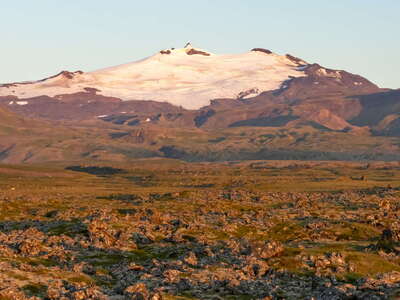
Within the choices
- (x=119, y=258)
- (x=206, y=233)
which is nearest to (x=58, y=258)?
(x=119, y=258)

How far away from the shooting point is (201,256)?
50.0 meters

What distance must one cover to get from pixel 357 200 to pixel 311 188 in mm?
44944

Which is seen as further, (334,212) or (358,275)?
(334,212)

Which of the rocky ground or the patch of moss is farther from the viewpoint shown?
the rocky ground

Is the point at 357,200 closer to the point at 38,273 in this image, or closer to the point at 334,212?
the point at 334,212

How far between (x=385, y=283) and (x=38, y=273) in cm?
1771

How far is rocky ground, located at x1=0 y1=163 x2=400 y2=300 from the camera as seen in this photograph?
3891 cm

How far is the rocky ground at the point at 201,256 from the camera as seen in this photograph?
38906 millimetres

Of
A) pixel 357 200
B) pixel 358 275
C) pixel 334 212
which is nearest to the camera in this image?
pixel 358 275

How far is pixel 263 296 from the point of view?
37844 millimetres

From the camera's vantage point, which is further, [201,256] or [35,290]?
[201,256]

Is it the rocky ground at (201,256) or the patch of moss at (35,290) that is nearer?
the patch of moss at (35,290)

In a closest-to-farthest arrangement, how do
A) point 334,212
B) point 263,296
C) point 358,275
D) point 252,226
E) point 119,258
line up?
1. point 263,296
2. point 358,275
3. point 119,258
4. point 252,226
5. point 334,212

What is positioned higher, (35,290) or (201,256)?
(35,290)
